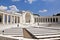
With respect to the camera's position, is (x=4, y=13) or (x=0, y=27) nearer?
(x=0, y=27)

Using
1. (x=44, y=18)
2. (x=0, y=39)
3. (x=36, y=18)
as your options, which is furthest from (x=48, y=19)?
(x=0, y=39)

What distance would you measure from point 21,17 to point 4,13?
34.9 ft

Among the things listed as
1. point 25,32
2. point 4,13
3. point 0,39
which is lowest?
point 0,39

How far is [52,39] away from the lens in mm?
11156

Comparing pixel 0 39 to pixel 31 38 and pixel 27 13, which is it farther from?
pixel 27 13

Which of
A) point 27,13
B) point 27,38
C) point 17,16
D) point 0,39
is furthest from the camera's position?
point 27,13

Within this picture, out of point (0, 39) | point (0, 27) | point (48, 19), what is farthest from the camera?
point (48, 19)

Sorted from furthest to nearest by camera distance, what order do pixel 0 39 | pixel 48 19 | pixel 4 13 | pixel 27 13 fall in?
1. pixel 48 19
2. pixel 27 13
3. pixel 4 13
4. pixel 0 39

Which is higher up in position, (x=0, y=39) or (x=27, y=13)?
(x=27, y=13)

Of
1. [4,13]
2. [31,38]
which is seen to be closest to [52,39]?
[31,38]

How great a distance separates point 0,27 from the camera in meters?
22.0

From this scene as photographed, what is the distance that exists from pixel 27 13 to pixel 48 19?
9770 millimetres

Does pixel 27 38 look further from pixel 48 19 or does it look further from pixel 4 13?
pixel 48 19

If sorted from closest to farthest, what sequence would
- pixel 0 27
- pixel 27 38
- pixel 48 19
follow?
pixel 27 38 → pixel 0 27 → pixel 48 19
